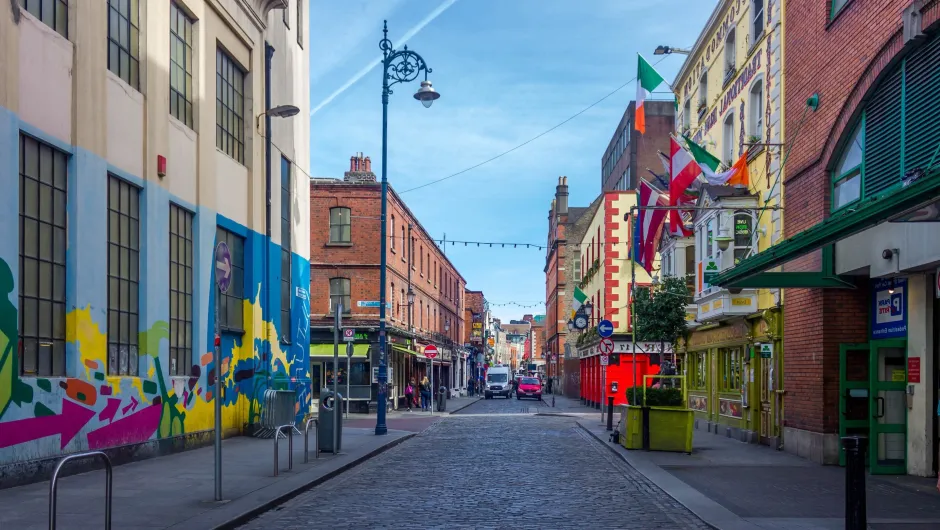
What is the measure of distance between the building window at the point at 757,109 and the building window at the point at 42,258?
1438 cm

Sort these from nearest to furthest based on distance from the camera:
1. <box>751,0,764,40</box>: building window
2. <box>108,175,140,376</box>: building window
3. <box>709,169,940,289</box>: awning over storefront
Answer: <box>709,169,940,289</box>: awning over storefront → <box>108,175,140,376</box>: building window → <box>751,0,764,40</box>: building window

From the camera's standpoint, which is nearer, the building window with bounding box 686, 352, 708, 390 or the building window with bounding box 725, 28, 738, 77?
the building window with bounding box 725, 28, 738, 77

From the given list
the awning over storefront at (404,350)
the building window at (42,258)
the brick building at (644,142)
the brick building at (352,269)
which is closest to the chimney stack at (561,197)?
the brick building at (644,142)

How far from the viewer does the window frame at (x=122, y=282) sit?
1566cm

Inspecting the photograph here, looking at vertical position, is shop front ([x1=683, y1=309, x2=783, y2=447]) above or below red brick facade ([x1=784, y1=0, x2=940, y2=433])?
below

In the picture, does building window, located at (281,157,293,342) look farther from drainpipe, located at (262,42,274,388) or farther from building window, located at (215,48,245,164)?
building window, located at (215,48,245,164)

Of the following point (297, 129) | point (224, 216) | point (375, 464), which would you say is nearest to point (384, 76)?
point (297, 129)

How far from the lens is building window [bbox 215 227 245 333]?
21.3 metres

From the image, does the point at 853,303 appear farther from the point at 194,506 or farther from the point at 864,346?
the point at 194,506

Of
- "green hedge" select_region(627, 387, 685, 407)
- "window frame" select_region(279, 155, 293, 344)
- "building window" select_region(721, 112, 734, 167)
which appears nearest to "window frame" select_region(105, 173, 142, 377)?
"window frame" select_region(279, 155, 293, 344)

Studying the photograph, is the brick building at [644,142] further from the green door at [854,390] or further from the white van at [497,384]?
the green door at [854,390]

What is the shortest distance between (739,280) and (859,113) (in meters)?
3.29

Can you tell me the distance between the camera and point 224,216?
69.2 ft

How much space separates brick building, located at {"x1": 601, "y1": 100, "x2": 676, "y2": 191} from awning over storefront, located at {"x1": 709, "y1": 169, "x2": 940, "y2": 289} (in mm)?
38850
